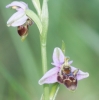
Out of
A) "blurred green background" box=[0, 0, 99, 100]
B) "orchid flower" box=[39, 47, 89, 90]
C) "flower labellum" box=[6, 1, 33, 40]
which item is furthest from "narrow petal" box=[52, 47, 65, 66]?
"blurred green background" box=[0, 0, 99, 100]

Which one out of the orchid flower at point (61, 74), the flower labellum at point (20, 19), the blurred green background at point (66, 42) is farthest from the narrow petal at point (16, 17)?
the blurred green background at point (66, 42)

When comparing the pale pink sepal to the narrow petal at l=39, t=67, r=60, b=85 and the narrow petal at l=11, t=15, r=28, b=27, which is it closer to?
the narrow petal at l=11, t=15, r=28, b=27

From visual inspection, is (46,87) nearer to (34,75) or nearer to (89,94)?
(34,75)

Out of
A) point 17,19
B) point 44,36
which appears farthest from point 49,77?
point 17,19

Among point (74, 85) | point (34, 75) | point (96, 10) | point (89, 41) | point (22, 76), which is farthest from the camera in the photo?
point (22, 76)

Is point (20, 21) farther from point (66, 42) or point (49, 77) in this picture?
point (66, 42)

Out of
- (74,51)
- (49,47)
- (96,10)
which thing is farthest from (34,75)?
(96,10)
